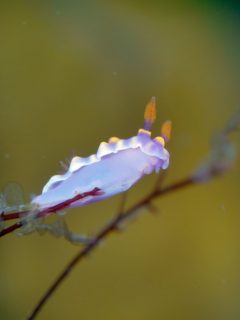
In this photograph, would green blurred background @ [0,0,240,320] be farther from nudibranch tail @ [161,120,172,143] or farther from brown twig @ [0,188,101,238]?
nudibranch tail @ [161,120,172,143]

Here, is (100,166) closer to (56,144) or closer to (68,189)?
(68,189)

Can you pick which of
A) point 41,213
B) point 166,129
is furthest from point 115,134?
point 166,129

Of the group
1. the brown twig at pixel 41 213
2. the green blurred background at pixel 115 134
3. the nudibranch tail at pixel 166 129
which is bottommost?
the nudibranch tail at pixel 166 129

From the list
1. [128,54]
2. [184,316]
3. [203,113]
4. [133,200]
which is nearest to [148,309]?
[184,316]

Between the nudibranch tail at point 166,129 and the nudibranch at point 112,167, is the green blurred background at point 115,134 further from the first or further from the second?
the nudibranch tail at point 166,129

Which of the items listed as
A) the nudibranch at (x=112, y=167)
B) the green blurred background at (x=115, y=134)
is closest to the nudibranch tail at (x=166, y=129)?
the nudibranch at (x=112, y=167)

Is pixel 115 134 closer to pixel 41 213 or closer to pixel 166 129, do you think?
pixel 41 213

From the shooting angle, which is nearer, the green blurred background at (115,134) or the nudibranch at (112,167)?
the nudibranch at (112,167)
